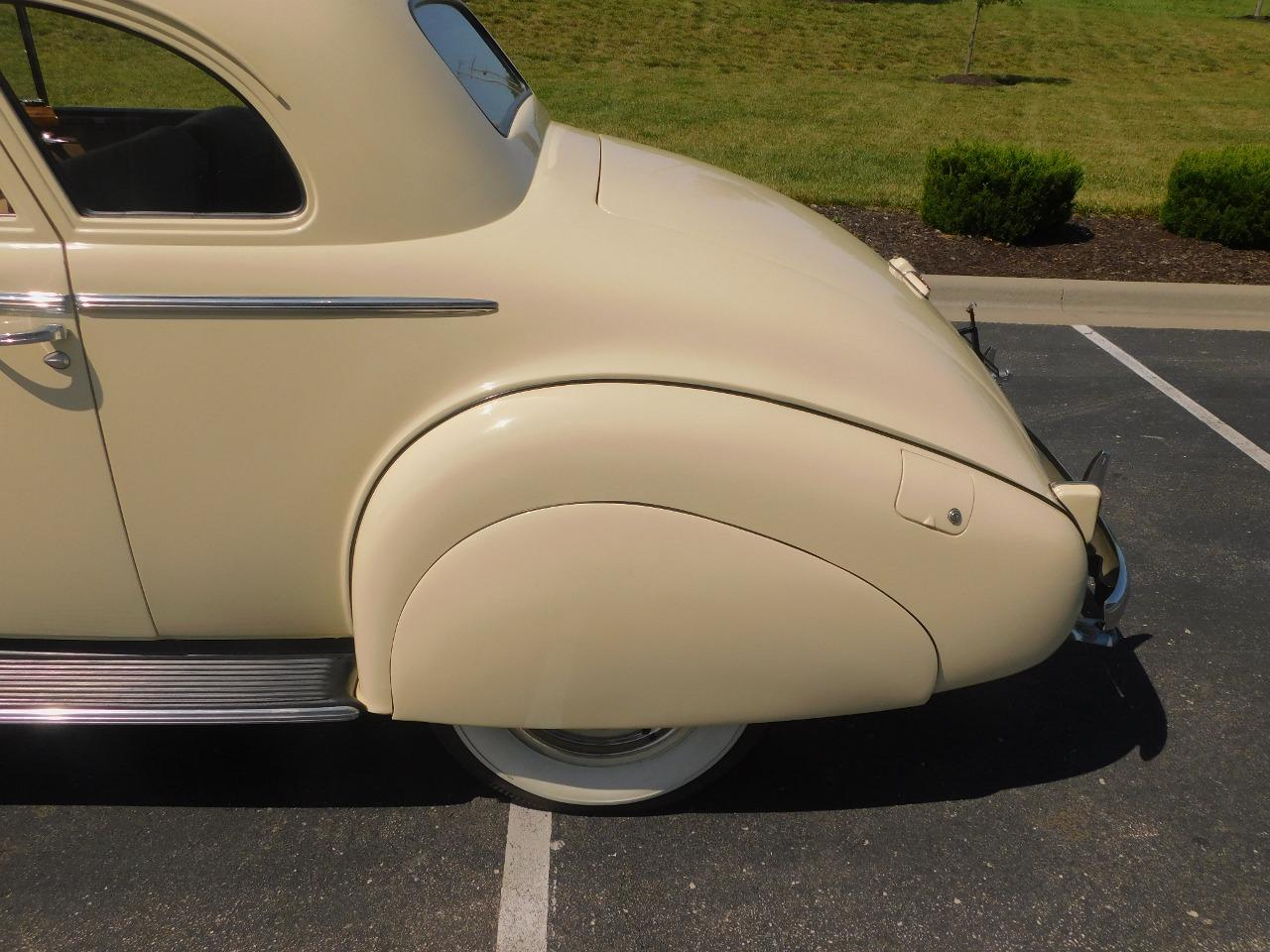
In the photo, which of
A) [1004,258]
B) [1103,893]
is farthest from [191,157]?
[1004,258]

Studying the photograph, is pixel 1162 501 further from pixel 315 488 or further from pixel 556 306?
pixel 315 488

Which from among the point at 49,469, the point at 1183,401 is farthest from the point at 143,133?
the point at 1183,401

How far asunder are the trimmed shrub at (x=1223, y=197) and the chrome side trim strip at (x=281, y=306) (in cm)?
657

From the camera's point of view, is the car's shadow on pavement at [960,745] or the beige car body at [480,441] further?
the car's shadow on pavement at [960,745]

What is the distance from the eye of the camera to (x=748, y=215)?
7.99 feet

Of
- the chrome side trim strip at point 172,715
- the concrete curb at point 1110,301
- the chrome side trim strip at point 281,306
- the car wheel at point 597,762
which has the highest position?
the chrome side trim strip at point 281,306

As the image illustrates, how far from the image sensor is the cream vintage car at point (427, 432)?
1.86 meters

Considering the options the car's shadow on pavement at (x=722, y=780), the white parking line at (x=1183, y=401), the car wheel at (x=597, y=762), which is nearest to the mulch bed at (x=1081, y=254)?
the white parking line at (x=1183, y=401)

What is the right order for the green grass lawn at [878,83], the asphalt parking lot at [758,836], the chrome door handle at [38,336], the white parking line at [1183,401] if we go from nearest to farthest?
1. the chrome door handle at [38,336]
2. the asphalt parking lot at [758,836]
3. the white parking line at [1183,401]
4. the green grass lawn at [878,83]

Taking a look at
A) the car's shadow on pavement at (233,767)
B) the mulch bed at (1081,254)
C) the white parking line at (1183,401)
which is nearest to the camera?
the car's shadow on pavement at (233,767)

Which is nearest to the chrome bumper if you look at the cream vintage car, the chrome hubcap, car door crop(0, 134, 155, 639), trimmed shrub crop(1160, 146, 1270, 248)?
the cream vintage car

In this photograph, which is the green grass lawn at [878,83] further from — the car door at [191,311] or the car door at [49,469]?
the car door at [49,469]

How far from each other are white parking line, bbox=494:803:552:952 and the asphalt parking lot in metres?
0.02

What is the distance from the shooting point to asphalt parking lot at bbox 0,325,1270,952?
2.11m
